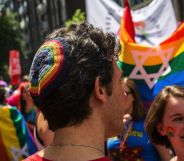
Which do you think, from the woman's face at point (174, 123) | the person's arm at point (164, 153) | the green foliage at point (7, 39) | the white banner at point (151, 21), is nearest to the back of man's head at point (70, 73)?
the woman's face at point (174, 123)

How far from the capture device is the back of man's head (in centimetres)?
157

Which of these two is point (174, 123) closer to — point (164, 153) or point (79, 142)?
point (164, 153)

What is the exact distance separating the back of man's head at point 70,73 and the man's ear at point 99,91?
12mm

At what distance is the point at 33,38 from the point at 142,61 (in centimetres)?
→ 4897

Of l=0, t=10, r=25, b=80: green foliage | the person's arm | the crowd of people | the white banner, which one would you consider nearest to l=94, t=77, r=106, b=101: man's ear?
the crowd of people

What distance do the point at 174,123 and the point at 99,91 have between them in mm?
1037

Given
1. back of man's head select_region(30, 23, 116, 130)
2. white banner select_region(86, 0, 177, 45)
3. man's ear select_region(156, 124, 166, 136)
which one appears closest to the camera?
back of man's head select_region(30, 23, 116, 130)

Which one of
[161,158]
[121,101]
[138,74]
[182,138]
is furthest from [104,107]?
[138,74]

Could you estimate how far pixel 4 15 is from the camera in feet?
147

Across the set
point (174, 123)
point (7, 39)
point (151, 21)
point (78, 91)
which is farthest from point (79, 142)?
point (7, 39)

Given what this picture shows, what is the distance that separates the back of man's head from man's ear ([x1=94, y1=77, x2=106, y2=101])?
12 mm

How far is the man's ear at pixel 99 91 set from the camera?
1.59 meters

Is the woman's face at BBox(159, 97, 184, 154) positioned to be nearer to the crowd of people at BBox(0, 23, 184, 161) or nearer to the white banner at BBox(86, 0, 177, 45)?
the crowd of people at BBox(0, 23, 184, 161)

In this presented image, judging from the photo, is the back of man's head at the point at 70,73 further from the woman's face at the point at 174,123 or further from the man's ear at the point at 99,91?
the woman's face at the point at 174,123
